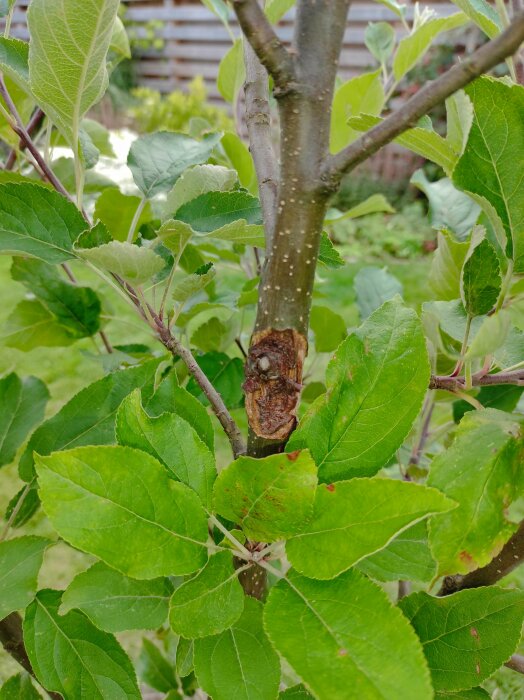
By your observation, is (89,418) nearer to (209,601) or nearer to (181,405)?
(181,405)

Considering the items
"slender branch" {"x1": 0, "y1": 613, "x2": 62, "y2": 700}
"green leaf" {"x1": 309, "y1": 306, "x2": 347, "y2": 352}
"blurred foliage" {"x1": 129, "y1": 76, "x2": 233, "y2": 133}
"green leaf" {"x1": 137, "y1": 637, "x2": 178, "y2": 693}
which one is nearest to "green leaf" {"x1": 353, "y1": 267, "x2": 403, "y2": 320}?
"green leaf" {"x1": 309, "y1": 306, "x2": 347, "y2": 352}

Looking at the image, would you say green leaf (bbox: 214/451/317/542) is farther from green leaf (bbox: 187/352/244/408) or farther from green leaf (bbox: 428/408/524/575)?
green leaf (bbox: 187/352/244/408)

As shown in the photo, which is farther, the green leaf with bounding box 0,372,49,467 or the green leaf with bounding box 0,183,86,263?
the green leaf with bounding box 0,372,49,467

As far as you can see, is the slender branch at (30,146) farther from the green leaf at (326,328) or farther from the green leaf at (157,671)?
the green leaf at (157,671)

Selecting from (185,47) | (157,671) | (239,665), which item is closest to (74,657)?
(239,665)

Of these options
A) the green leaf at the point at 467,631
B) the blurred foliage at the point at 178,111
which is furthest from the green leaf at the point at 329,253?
the blurred foliage at the point at 178,111

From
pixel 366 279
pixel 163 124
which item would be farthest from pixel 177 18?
pixel 366 279
